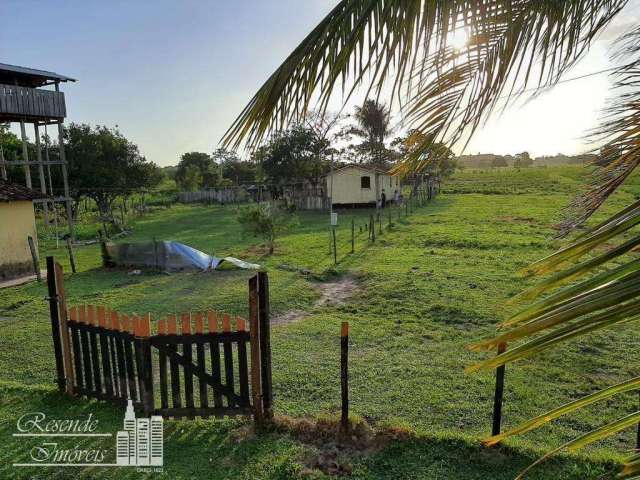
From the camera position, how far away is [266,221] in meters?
15.3

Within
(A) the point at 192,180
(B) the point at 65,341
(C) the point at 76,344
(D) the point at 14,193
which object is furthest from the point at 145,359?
(A) the point at 192,180

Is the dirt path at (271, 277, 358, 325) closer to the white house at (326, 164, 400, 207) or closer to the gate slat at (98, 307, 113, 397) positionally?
the gate slat at (98, 307, 113, 397)

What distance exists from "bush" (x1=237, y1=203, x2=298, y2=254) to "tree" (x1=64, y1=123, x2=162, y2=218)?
1511 centimetres

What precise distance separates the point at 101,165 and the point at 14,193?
51.2ft

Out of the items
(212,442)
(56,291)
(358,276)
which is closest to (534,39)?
(212,442)

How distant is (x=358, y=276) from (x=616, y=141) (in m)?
9.93

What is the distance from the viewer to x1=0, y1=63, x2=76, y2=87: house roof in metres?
15.5

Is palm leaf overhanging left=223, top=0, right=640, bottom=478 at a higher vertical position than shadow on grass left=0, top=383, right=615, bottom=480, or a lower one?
higher

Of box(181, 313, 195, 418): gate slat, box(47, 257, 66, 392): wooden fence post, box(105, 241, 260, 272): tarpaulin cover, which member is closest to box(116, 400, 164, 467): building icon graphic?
box(181, 313, 195, 418): gate slat

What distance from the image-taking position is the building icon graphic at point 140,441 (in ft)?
13.1

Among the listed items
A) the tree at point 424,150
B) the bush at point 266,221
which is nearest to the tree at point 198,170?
the bush at point 266,221

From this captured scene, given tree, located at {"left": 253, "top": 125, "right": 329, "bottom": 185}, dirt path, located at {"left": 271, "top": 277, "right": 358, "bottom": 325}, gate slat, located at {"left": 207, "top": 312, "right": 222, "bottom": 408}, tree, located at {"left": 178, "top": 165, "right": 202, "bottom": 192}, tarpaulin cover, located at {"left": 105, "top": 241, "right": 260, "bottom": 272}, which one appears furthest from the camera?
tree, located at {"left": 178, "top": 165, "right": 202, "bottom": 192}

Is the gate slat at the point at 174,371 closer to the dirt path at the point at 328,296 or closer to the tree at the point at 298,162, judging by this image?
the dirt path at the point at 328,296

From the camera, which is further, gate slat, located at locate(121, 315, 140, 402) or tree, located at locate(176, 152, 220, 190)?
tree, located at locate(176, 152, 220, 190)
